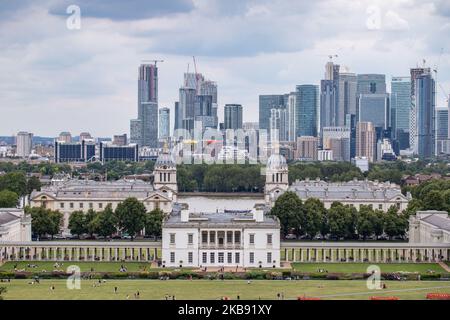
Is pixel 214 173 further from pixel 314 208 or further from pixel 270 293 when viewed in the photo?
pixel 270 293

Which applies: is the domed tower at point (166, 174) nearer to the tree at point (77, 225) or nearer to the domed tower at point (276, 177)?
the domed tower at point (276, 177)

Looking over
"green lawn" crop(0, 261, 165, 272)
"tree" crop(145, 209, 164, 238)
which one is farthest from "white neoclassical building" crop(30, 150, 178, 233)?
"green lawn" crop(0, 261, 165, 272)

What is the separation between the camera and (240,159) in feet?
513

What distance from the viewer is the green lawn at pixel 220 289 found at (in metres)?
34.1

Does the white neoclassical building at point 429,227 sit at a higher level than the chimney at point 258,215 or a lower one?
lower

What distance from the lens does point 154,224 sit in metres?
57.0

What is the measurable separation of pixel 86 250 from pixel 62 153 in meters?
140

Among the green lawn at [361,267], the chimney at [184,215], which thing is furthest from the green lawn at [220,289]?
the chimney at [184,215]

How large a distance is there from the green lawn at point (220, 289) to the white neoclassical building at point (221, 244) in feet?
23.0

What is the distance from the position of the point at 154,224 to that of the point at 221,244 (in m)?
10.5

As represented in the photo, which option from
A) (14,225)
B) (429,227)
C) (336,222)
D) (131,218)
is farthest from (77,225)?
(429,227)

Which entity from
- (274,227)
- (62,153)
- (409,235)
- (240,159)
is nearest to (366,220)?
(409,235)

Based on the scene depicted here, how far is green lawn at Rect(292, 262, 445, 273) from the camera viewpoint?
44503mm
